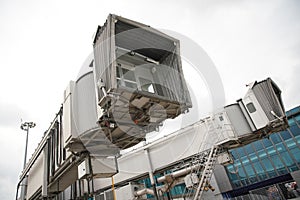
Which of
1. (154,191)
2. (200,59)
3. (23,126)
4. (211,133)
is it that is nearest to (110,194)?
(154,191)

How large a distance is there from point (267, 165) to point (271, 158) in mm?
794

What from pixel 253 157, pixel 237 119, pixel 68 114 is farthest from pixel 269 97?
pixel 253 157

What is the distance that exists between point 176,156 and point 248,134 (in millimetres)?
4087

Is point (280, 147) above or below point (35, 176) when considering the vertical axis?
below

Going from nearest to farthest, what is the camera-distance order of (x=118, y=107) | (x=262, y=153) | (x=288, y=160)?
(x=118, y=107) < (x=288, y=160) < (x=262, y=153)

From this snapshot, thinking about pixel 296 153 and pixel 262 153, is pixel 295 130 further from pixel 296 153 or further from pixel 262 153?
pixel 262 153

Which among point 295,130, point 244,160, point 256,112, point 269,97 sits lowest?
A: point 244,160

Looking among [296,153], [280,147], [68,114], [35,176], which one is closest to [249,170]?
[280,147]

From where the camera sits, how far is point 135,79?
5285mm

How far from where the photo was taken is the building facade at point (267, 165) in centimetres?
1773

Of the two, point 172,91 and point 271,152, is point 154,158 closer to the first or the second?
point 172,91

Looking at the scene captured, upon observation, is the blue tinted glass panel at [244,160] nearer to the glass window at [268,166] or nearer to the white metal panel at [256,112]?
the glass window at [268,166]

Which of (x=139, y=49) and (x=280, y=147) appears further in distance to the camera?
(x=280, y=147)

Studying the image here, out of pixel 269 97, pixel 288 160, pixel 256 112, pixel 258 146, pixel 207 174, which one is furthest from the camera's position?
pixel 258 146
